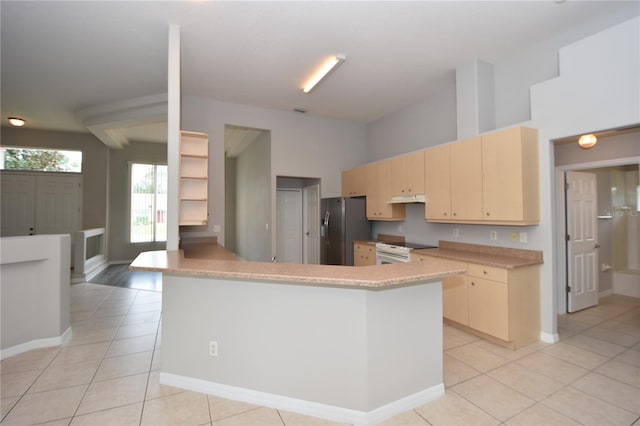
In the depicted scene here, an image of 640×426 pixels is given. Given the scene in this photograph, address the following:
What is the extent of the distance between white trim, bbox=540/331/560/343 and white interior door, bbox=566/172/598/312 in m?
1.23

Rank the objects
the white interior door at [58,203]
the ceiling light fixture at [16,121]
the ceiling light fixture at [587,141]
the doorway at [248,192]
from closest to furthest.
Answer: the ceiling light fixture at [587,141], the doorway at [248,192], the ceiling light fixture at [16,121], the white interior door at [58,203]

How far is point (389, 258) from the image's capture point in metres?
4.36

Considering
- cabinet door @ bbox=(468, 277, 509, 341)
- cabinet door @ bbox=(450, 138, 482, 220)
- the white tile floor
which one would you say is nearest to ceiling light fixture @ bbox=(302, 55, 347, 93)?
cabinet door @ bbox=(450, 138, 482, 220)

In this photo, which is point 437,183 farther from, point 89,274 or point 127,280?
point 89,274

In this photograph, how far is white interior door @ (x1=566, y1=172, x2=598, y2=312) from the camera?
12.9ft

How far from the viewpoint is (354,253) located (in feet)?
17.0

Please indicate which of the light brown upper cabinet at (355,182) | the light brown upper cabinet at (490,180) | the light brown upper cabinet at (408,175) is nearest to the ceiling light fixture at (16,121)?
the light brown upper cabinet at (355,182)

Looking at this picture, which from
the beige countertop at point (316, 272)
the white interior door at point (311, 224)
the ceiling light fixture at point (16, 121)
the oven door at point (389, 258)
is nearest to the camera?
the beige countertop at point (316, 272)

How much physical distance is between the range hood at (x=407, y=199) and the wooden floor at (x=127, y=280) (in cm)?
Result: 441

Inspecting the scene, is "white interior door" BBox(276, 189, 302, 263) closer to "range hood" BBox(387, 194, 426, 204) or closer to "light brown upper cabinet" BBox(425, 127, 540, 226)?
"range hood" BBox(387, 194, 426, 204)

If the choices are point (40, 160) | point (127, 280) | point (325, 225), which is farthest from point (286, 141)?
point (40, 160)

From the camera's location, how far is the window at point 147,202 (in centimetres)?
781

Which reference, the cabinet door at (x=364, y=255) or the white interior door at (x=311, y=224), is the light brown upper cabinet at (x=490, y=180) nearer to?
the cabinet door at (x=364, y=255)

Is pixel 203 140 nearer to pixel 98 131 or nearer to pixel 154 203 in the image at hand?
pixel 98 131
